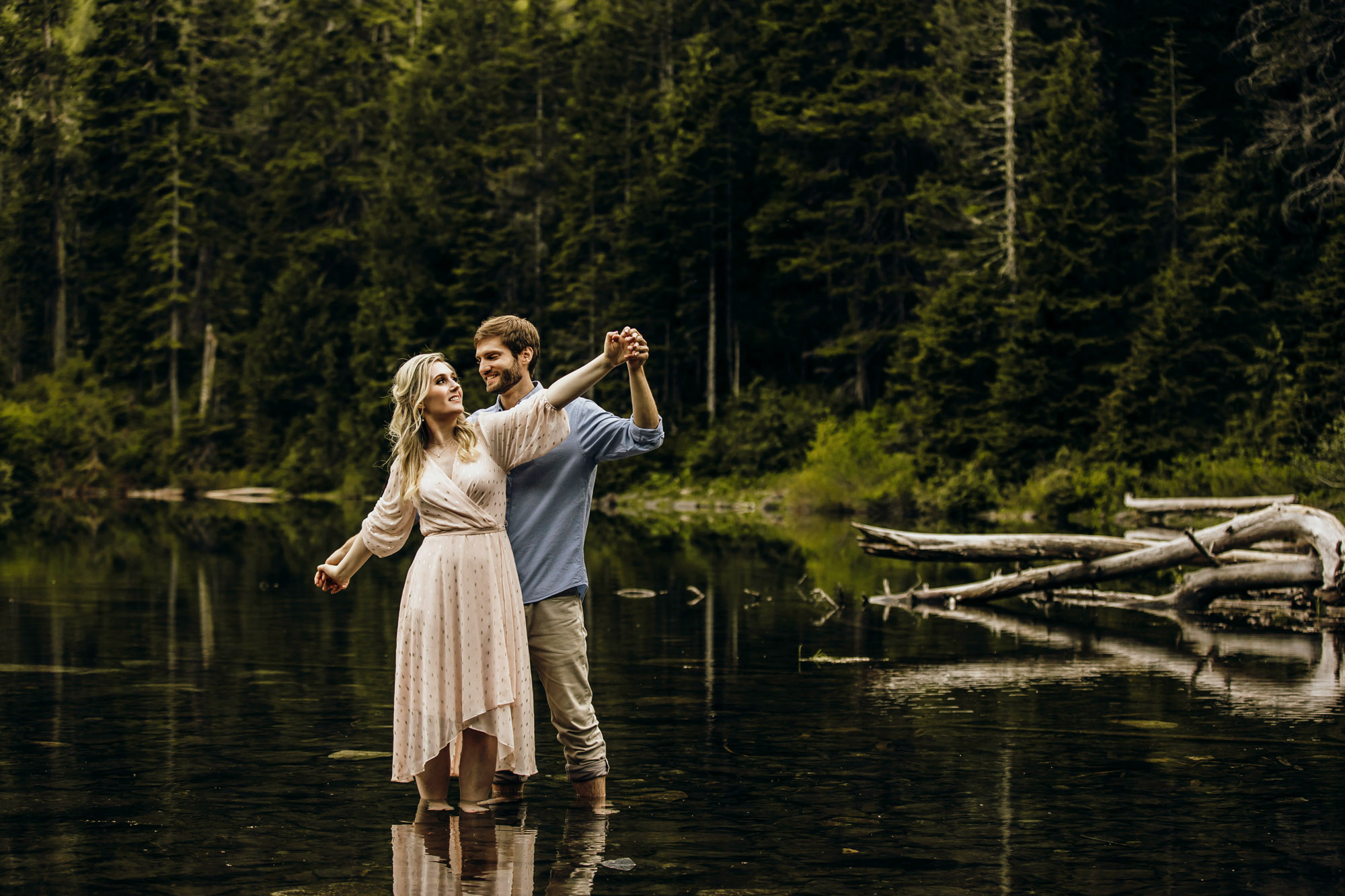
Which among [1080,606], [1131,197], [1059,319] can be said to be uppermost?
[1131,197]

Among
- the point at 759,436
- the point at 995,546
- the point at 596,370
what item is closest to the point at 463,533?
the point at 596,370

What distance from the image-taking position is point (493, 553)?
6.62 metres

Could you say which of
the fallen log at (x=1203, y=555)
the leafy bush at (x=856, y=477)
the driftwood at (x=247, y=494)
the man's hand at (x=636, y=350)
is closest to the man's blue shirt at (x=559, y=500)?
the man's hand at (x=636, y=350)

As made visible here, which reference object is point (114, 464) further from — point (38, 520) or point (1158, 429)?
point (1158, 429)

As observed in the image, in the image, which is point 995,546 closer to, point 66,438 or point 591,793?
point 591,793

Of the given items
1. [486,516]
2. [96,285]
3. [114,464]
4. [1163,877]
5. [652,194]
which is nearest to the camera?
[1163,877]

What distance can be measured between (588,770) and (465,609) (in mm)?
1009

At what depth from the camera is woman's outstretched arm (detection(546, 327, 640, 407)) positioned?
637cm

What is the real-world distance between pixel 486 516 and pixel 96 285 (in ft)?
228

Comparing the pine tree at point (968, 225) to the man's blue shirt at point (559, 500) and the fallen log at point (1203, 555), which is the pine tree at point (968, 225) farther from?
the man's blue shirt at point (559, 500)

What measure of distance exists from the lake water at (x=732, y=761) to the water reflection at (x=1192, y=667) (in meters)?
0.05

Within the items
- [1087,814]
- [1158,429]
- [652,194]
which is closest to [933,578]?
[1087,814]

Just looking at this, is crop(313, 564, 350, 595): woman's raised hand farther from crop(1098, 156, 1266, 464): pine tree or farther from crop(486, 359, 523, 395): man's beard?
crop(1098, 156, 1266, 464): pine tree

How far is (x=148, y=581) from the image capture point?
20594 millimetres
